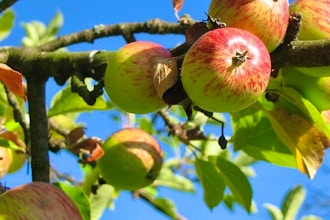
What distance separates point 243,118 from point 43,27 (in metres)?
1.76

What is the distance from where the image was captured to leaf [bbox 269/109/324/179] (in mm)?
1327

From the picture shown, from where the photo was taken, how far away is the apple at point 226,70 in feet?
3.18

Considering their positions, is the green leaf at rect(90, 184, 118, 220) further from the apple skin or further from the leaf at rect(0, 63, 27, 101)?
the leaf at rect(0, 63, 27, 101)

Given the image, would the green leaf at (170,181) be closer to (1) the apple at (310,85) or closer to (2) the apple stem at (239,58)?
(1) the apple at (310,85)

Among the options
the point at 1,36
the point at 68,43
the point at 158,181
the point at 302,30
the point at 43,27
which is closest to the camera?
the point at 302,30

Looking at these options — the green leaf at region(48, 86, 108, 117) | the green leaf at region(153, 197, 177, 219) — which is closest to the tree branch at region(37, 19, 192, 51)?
the green leaf at region(48, 86, 108, 117)

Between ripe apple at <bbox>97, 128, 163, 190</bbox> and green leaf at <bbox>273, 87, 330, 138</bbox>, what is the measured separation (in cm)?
51

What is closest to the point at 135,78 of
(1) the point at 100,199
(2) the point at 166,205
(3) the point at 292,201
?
(1) the point at 100,199

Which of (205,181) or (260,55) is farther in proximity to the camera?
(205,181)

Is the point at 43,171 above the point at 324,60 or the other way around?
the other way around

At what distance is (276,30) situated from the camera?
1.04 metres

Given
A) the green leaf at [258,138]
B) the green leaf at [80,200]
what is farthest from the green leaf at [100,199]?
the green leaf at [80,200]

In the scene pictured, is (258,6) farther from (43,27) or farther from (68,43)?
(43,27)

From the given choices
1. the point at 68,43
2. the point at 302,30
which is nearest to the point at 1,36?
the point at 68,43
